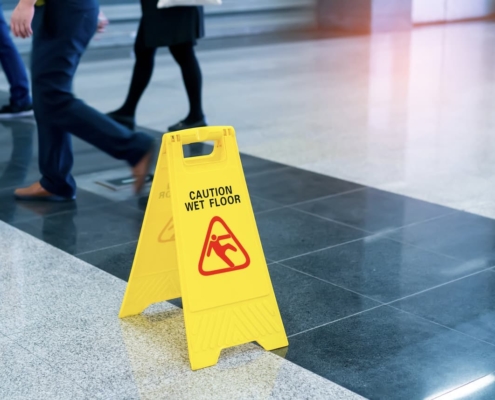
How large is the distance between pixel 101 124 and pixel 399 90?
3.71m

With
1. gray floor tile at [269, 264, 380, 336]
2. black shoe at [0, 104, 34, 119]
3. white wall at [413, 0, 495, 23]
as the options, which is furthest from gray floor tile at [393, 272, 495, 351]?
white wall at [413, 0, 495, 23]

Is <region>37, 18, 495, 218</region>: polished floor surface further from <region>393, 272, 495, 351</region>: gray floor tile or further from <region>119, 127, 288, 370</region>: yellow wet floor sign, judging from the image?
<region>119, 127, 288, 370</region>: yellow wet floor sign

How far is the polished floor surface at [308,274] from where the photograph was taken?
89.1 inches

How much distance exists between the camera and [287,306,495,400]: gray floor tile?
7.26ft

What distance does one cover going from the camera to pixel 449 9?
12.3m

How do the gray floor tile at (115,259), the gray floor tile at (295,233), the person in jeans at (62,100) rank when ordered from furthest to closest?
the person in jeans at (62,100) < the gray floor tile at (295,233) < the gray floor tile at (115,259)

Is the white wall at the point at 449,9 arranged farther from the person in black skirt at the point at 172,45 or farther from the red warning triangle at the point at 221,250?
the red warning triangle at the point at 221,250

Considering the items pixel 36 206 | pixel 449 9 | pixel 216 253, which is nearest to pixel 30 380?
pixel 216 253

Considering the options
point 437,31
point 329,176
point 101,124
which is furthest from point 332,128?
point 437,31

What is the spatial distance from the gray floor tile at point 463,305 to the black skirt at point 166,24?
8.59ft

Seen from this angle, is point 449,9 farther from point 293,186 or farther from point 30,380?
point 30,380

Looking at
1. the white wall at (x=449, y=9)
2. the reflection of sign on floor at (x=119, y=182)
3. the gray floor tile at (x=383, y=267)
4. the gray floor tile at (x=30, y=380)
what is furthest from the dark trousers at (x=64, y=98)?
the white wall at (x=449, y=9)

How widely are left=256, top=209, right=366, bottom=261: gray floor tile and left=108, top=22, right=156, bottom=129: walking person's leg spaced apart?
6.08ft

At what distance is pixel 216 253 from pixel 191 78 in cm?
289
